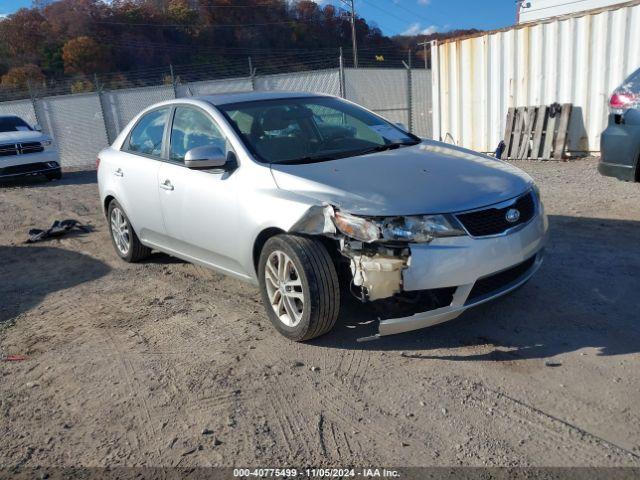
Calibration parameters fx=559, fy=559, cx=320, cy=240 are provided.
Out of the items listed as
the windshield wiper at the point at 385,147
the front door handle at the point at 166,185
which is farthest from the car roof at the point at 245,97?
the windshield wiper at the point at 385,147

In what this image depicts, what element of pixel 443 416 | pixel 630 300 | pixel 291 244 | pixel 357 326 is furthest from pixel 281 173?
pixel 630 300

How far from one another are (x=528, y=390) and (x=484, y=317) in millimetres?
894

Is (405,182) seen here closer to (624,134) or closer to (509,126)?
(624,134)

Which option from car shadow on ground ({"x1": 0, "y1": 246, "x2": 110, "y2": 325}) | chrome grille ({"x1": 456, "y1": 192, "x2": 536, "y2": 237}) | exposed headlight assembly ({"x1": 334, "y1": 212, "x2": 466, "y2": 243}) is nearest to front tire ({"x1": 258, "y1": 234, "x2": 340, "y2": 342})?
exposed headlight assembly ({"x1": 334, "y1": 212, "x2": 466, "y2": 243})

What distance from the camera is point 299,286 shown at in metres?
3.44

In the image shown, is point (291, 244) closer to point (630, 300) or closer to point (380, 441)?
point (380, 441)

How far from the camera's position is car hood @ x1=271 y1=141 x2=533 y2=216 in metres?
3.19

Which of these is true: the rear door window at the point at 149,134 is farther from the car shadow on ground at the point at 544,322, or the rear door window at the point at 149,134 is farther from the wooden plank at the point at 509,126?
the wooden plank at the point at 509,126

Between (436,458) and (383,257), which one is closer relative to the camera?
(436,458)

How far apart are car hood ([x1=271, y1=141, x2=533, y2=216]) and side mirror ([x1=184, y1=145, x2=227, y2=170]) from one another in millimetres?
405

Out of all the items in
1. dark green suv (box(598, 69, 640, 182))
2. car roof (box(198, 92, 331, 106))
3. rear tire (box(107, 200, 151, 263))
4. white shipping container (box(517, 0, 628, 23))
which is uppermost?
white shipping container (box(517, 0, 628, 23))

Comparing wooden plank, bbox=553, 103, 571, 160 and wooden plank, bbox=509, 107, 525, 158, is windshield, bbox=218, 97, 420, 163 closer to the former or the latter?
wooden plank, bbox=553, 103, 571, 160

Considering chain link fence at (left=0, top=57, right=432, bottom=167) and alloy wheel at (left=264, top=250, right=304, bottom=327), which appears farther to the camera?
chain link fence at (left=0, top=57, right=432, bottom=167)

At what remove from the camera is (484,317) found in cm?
374
